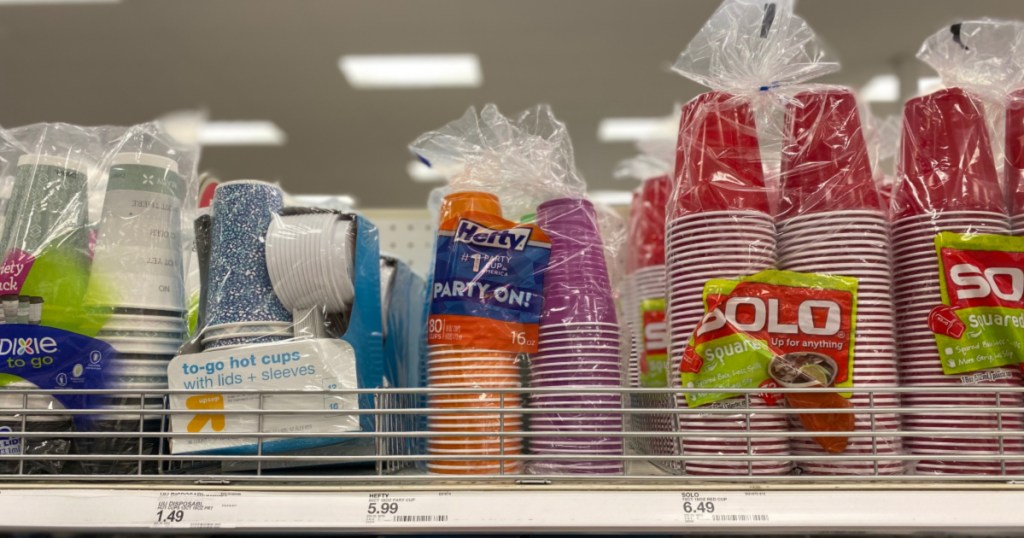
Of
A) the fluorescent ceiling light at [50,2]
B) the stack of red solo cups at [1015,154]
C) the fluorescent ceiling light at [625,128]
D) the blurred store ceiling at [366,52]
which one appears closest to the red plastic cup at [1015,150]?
the stack of red solo cups at [1015,154]

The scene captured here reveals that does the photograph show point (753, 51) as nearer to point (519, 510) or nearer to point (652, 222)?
point (652, 222)

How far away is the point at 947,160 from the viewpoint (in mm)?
801

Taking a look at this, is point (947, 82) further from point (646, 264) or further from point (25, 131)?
point (25, 131)

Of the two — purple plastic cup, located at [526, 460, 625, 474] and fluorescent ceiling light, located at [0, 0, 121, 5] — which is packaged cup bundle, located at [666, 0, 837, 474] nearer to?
purple plastic cup, located at [526, 460, 625, 474]

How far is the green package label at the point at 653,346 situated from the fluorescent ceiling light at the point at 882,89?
4.45m

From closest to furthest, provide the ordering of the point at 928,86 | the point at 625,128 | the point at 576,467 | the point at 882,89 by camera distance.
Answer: the point at 576,467
the point at 928,86
the point at 882,89
the point at 625,128

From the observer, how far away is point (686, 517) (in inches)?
26.2

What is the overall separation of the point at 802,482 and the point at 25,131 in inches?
42.0

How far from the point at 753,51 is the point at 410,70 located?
13.4 ft

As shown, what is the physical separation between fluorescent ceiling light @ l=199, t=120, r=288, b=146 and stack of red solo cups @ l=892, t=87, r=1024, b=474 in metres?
5.41

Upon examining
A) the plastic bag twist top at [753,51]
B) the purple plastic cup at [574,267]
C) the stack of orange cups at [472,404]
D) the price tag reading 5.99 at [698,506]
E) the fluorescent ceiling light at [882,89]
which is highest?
the fluorescent ceiling light at [882,89]

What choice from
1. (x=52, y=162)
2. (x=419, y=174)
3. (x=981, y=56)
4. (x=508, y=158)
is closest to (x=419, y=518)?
(x=508, y=158)

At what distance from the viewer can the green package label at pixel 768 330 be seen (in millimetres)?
743

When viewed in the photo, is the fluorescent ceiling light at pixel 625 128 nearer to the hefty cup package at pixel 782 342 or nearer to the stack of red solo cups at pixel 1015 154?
the stack of red solo cups at pixel 1015 154
